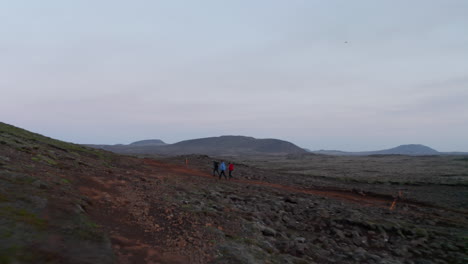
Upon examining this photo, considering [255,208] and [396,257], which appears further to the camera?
[255,208]

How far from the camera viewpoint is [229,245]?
8609mm

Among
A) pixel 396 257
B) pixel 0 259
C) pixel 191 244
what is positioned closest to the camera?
pixel 0 259

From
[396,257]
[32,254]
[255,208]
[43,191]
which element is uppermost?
[43,191]

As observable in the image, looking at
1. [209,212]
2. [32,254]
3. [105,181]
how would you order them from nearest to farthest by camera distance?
[32,254]
[209,212]
[105,181]

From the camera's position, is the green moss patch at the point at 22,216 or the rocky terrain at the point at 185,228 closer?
the rocky terrain at the point at 185,228

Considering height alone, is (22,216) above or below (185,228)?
above

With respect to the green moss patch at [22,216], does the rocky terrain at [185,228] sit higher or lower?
lower

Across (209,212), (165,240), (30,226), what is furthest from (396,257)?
(30,226)

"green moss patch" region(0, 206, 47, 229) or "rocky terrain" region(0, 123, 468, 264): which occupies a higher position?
"green moss patch" region(0, 206, 47, 229)

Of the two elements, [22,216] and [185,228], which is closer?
[22,216]

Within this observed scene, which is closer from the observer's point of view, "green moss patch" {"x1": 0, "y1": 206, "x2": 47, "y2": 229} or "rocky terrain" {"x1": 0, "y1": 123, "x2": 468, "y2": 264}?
"rocky terrain" {"x1": 0, "y1": 123, "x2": 468, "y2": 264}

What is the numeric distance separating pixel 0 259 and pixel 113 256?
2.10 meters

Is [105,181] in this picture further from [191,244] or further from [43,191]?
[191,244]

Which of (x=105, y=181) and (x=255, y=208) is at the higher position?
(x=105, y=181)
